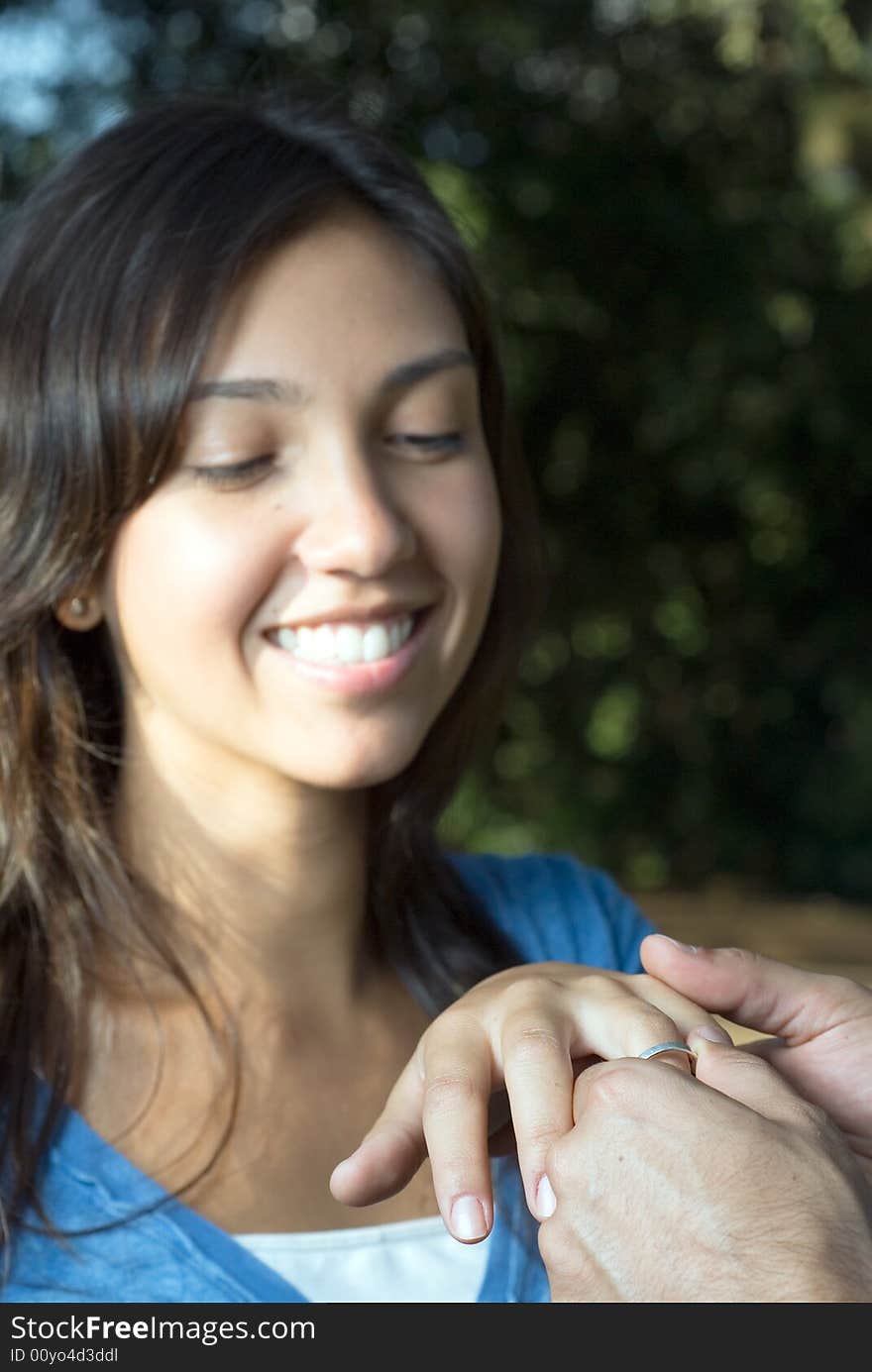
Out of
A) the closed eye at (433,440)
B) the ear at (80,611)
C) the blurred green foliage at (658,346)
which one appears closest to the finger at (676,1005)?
the closed eye at (433,440)

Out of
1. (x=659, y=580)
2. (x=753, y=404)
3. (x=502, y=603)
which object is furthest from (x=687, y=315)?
(x=502, y=603)

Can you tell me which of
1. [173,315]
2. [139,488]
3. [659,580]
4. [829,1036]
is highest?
[173,315]

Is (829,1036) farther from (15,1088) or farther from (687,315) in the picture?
(687,315)

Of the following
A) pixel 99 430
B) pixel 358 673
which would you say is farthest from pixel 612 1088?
pixel 99 430

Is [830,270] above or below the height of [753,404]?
above

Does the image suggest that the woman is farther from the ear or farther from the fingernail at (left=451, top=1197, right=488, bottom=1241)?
the fingernail at (left=451, top=1197, right=488, bottom=1241)

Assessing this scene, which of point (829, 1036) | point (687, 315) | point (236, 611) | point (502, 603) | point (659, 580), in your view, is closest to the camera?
point (829, 1036)

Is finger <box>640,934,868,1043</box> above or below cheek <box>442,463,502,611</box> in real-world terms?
below

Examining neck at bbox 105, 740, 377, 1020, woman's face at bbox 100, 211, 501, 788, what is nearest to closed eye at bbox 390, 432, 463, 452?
woman's face at bbox 100, 211, 501, 788
